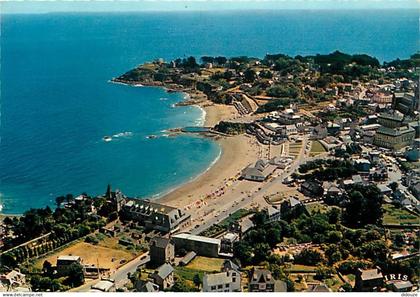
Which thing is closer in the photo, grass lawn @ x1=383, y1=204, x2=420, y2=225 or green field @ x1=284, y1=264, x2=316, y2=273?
green field @ x1=284, y1=264, x2=316, y2=273

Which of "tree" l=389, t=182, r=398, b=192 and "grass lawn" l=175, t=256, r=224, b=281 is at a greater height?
"tree" l=389, t=182, r=398, b=192

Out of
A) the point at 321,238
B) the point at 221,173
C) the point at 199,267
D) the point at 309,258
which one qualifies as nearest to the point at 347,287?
the point at 309,258

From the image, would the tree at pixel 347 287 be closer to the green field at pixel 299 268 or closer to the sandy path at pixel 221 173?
the green field at pixel 299 268

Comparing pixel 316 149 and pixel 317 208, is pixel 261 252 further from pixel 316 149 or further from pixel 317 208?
pixel 316 149

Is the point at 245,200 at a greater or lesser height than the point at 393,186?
lesser

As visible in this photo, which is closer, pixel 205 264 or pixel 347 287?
pixel 347 287

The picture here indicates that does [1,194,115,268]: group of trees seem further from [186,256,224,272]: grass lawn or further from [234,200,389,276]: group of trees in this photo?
[234,200,389,276]: group of trees

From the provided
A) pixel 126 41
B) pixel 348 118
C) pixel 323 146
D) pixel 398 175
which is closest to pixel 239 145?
pixel 323 146

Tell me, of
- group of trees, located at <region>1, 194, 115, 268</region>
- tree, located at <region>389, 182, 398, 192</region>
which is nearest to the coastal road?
group of trees, located at <region>1, 194, 115, 268</region>
